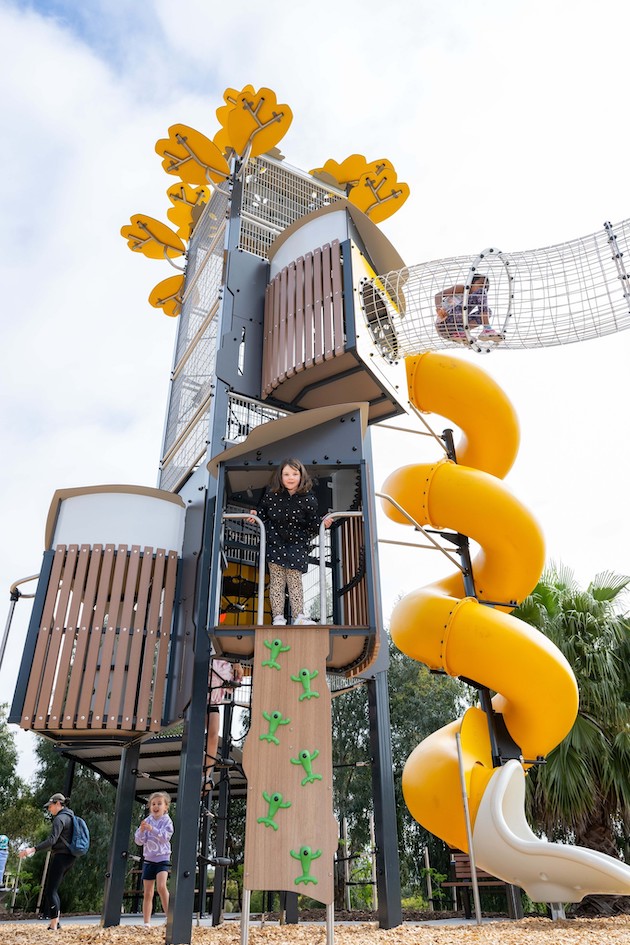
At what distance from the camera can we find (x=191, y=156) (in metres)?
10.2

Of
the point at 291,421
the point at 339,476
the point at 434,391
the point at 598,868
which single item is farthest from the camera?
the point at 434,391

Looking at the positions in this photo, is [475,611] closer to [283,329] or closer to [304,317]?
[304,317]

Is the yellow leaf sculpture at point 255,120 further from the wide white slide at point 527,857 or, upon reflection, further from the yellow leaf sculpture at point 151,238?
the wide white slide at point 527,857

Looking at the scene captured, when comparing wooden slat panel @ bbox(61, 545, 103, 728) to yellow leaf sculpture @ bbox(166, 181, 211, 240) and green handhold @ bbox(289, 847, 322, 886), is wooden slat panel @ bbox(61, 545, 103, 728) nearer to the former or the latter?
green handhold @ bbox(289, 847, 322, 886)

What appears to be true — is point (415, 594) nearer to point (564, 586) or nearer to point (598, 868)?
point (598, 868)

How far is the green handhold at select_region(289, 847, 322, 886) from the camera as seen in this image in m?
4.45

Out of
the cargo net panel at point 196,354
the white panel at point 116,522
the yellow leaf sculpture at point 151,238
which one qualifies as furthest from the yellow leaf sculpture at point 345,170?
the white panel at point 116,522

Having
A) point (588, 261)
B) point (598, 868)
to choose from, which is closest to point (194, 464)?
point (588, 261)

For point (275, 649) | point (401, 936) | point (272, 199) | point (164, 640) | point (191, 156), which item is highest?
point (272, 199)

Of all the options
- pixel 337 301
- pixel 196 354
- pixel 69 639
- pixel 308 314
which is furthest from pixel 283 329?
pixel 69 639

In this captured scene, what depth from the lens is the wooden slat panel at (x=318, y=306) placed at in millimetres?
7953

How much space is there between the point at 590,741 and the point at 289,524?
6.81 meters

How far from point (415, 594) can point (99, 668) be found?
3173 millimetres

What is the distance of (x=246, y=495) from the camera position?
7152 mm
